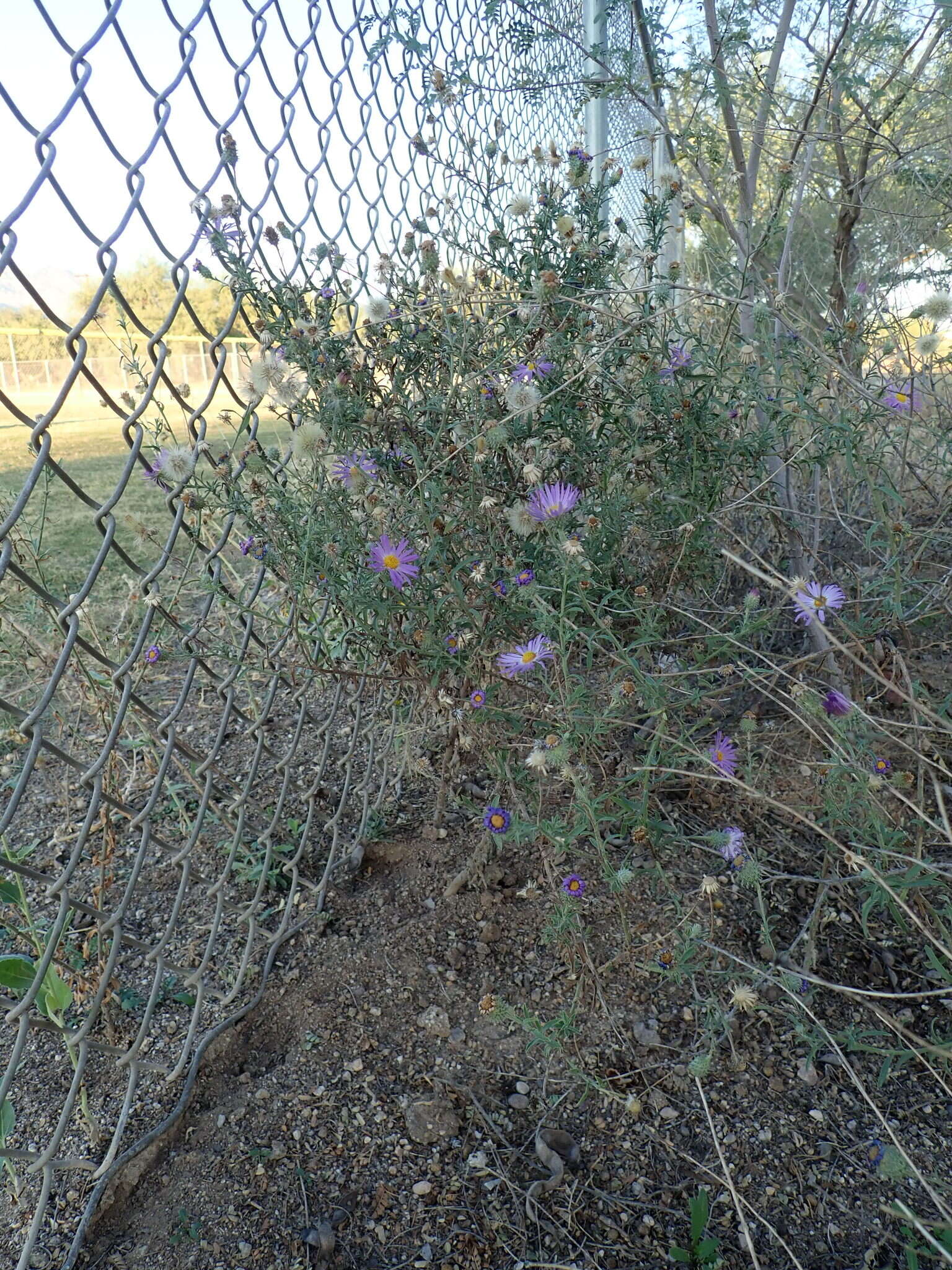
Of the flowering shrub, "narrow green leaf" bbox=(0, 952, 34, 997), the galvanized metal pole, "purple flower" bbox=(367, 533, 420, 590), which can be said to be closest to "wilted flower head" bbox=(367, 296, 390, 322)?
the flowering shrub

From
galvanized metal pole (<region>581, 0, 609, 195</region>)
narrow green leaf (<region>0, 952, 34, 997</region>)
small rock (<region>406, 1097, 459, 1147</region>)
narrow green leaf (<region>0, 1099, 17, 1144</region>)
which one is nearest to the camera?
narrow green leaf (<region>0, 1099, 17, 1144</region>)

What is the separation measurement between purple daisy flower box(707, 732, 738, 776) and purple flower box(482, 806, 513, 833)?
0.32 m

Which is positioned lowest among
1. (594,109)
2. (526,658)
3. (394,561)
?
(526,658)

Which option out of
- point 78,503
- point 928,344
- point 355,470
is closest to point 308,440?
point 355,470

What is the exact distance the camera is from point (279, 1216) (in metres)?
1.19

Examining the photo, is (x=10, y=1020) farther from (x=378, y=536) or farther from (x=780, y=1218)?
(x=780, y=1218)

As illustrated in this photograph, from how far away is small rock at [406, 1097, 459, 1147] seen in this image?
4.27 feet

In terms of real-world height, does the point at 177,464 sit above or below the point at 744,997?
above

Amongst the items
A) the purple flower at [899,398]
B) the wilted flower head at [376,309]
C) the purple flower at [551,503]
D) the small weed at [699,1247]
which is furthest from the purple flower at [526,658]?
the purple flower at [899,398]

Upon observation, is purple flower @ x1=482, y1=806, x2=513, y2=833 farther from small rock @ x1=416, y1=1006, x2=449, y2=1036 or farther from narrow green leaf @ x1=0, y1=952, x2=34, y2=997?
narrow green leaf @ x1=0, y1=952, x2=34, y2=997

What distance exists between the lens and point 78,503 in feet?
18.2

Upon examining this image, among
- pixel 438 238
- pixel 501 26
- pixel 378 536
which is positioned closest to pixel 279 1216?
pixel 378 536

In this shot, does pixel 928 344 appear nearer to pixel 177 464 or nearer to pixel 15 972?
pixel 177 464

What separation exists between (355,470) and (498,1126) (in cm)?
99
